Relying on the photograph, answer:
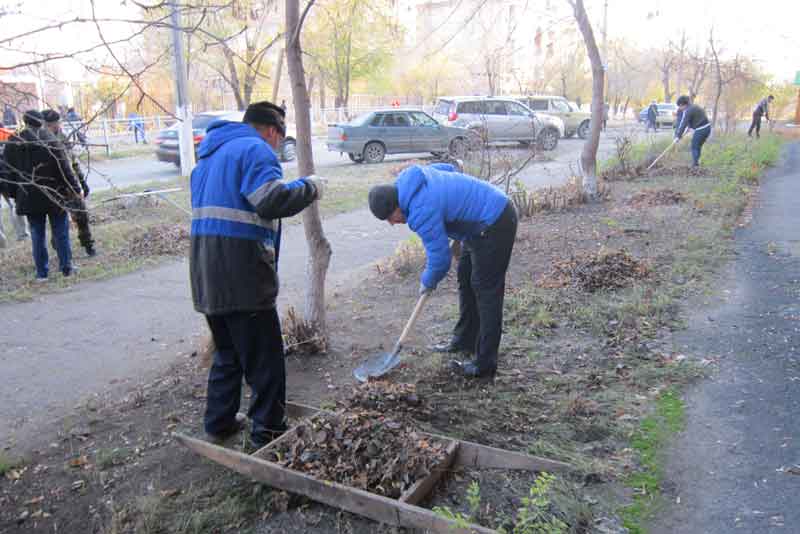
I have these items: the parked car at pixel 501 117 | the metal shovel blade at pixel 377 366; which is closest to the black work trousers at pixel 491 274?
the metal shovel blade at pixel 377 366

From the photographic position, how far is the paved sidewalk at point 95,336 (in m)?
4.48

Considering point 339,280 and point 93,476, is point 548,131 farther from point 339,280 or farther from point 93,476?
point 93,476

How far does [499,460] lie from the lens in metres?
3.19

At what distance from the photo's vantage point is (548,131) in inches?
834

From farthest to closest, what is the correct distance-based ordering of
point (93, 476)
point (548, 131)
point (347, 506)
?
point (548, 131)
point (93, 476)
point (347, 506)

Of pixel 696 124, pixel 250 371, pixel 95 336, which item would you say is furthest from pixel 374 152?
pixel 250 371

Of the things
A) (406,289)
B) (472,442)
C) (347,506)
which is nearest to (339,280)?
(406,289)

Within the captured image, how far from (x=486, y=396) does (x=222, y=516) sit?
1.73 meters

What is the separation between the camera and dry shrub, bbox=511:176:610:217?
958 cm

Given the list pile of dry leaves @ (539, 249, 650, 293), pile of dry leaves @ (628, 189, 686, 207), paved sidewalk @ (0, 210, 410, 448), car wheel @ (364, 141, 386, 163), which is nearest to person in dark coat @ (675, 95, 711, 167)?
pile of dry leaves @ (628, 189, 686, 207)

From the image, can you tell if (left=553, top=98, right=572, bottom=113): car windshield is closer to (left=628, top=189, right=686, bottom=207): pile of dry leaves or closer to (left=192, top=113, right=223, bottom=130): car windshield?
(left=192, top=113, right=223, bottom=130): car windshield

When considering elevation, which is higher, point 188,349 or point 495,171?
point 495,171

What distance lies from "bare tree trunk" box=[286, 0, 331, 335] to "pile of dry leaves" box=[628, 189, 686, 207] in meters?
7.09

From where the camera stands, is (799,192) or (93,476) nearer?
(93,476)
